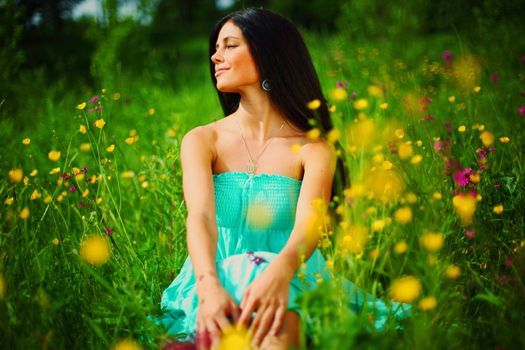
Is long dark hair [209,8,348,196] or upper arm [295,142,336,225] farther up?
long dark hair [209,8,348,196]

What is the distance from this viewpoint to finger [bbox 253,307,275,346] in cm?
132

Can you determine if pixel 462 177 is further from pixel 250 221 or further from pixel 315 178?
pixel 250 221

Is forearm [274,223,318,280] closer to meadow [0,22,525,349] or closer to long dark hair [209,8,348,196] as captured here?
meadow [0,22,525,349]

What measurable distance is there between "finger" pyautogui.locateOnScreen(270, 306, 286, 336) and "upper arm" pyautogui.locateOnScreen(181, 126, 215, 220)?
0.45 metres

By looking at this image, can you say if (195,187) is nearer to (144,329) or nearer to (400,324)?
(144,329)

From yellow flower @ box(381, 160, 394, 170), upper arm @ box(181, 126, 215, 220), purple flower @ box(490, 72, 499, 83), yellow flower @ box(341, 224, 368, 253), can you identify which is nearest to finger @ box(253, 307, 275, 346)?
yellow flower @ box(341, 224, 368, 253)

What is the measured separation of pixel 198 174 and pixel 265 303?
60cm

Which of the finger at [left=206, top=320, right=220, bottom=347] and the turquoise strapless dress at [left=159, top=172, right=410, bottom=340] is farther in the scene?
the turquoise strapless dress at [left=159, top=172, right=410, bottom=340]

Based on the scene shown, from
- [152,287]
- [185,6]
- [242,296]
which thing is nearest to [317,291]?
[242,296]

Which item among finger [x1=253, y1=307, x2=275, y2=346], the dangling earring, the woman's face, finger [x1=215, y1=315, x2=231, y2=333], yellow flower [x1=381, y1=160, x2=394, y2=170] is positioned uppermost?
the woman's face

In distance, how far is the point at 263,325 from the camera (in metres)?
1.33

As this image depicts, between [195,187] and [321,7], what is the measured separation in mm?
24201

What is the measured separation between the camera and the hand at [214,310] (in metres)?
1.33

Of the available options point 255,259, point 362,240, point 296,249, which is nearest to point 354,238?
point 362,240
